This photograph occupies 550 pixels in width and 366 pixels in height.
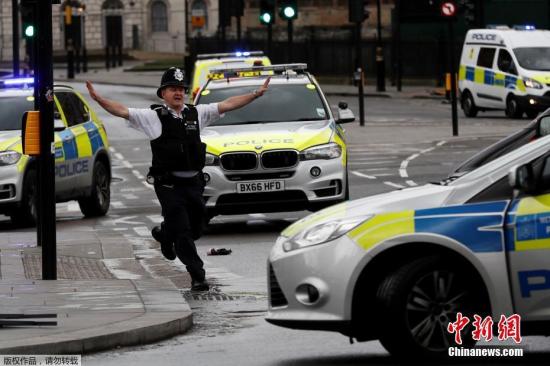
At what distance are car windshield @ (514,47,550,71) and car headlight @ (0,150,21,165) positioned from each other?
23.3 meters

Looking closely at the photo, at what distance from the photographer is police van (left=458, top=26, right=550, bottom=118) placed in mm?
40156

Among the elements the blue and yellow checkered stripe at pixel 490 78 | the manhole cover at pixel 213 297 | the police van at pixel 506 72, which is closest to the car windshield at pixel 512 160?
the manhole cover at pixel 213 297

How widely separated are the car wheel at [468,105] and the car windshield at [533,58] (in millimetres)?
2104

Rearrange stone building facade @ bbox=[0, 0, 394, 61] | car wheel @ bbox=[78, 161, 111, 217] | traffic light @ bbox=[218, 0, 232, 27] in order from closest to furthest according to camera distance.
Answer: car wheel @ bbox=[78, 161, 111, 217] → traffic light @ bbox=[218, 0, 232, 27] → stone building facade @ bbox=[0, 0, 394, 61]

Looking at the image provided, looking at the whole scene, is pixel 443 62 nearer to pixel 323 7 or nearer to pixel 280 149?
pixel 323 7

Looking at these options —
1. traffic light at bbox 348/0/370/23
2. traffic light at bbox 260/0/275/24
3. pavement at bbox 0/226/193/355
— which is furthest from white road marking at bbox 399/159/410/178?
traffic light at bbox 260/0/275/24

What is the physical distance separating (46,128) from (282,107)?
238 inches

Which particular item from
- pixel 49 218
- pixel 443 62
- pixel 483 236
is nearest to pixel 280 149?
pixel 49 218

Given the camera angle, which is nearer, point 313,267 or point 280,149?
point 313,267

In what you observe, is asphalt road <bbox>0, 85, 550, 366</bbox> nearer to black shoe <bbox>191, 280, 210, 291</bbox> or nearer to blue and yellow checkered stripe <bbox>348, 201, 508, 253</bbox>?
black shoe <bbox>191, 280, 210, 291</bbox>

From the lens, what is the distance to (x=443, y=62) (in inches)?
2409

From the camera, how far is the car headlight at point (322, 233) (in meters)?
9.02

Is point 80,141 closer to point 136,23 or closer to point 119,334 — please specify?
point 119,334

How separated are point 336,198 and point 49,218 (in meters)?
5.39
